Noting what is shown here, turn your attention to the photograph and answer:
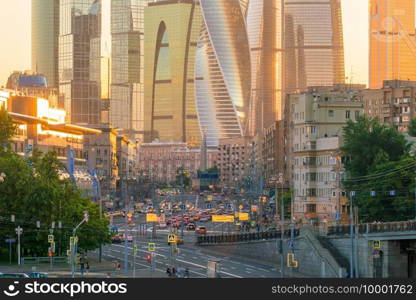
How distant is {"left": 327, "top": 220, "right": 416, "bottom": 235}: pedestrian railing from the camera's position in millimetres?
92375

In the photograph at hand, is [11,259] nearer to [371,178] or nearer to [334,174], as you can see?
[371,178]

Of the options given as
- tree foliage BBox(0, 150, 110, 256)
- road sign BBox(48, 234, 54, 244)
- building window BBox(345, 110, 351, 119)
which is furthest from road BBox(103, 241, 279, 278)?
building window BBox(345, 110, 351, 119)

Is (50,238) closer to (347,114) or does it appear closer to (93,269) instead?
(93,269)

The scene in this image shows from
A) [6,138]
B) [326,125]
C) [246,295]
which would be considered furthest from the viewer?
[326,125]

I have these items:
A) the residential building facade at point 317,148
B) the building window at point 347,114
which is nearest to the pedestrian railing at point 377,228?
the residential building facade at point 317,148

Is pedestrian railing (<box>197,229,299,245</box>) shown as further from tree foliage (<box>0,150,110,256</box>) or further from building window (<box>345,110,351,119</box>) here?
building window (<box>345,110,351,119</box>)

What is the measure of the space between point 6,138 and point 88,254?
1518cm

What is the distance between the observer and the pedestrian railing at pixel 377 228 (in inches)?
3637

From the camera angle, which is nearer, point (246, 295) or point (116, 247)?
point (246, 295)

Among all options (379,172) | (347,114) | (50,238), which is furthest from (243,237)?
(347,114)

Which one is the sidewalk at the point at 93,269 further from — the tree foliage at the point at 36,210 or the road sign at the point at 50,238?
the tree foliage at the point at 36,210

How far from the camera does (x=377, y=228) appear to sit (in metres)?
98.2

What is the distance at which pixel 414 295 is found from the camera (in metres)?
40.7

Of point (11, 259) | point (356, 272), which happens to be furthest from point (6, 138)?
point (356, 272)
